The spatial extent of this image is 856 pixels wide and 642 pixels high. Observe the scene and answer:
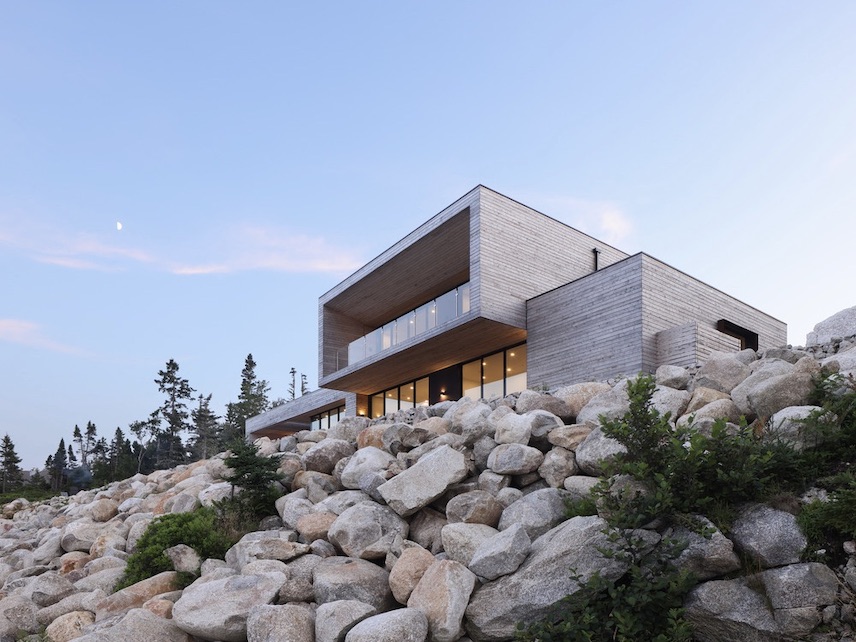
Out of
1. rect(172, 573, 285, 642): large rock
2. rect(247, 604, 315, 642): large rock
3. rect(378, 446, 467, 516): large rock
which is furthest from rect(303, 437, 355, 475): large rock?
rect(247, 604, 315, 642): large rock

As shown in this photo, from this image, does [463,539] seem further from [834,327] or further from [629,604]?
[834,327]

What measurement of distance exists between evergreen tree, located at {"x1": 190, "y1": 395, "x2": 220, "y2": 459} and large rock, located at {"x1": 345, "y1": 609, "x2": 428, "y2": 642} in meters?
52.7

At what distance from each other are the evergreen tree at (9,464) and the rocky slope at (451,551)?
181 feet

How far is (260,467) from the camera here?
8789 mm

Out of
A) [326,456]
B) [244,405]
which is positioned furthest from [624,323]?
[244,405]

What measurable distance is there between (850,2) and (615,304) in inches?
301

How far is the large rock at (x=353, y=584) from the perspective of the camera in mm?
5902

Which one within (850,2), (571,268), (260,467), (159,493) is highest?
(850,2)

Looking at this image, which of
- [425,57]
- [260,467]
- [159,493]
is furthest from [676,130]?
[159,493]

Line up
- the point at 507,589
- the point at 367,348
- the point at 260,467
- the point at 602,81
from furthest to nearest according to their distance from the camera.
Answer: the point at 367,348 → the point at 602,81 → the point at 260,467 → the point at 507,589

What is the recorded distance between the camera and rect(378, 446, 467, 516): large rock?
6871mm

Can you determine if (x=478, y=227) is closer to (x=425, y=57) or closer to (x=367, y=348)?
(x=425, y=57)

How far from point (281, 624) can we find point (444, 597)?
1590 mm

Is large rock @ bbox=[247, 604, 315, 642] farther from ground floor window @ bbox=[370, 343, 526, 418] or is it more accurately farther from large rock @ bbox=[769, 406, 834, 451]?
ground floor window @ bbox=[370, 343, 526, 418]
